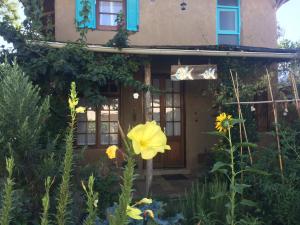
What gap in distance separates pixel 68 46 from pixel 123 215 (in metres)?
5.88

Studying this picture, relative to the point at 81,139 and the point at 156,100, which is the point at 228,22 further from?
the point at 81,139

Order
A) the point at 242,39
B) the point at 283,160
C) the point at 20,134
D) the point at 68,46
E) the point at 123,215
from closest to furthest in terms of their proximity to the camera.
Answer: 1. the point at 123,215
2. the point at 20,134
3. the point at 283,160
4. the point at 68,46
5. the point at 242,39

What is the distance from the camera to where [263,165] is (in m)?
4.71

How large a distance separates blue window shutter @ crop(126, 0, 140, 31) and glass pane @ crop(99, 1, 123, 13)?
0.25 m

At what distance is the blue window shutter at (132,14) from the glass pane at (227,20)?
8.03 feet

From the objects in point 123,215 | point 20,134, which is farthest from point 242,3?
point 123,215

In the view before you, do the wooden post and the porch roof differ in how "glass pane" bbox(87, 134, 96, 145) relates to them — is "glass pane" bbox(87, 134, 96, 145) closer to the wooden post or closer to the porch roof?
the wooden post

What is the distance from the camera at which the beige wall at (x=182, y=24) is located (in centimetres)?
902

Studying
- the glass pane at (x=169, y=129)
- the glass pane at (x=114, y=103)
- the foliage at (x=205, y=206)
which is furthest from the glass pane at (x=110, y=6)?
the foliage at (x=205, y=206)

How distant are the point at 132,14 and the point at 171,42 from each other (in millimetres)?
1256

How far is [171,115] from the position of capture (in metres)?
10.2

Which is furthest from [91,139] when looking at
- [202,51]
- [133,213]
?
[133,213]

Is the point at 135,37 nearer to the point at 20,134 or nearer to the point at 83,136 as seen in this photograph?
the point at 83,136

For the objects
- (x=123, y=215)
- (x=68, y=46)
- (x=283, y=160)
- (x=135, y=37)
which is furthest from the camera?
(x=135, y=37)
